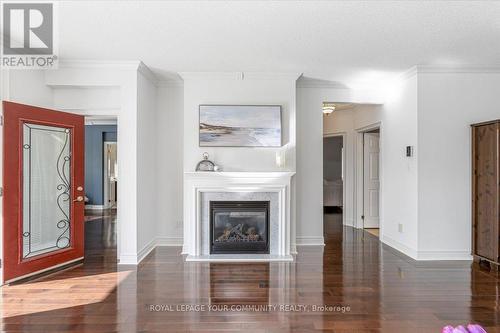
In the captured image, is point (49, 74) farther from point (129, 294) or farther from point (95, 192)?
point (95, 192)

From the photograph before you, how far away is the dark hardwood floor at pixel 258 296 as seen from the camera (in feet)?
8.69

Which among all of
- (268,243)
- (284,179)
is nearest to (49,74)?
(284,179)

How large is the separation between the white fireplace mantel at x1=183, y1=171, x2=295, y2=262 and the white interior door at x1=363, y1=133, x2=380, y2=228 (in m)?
2.69

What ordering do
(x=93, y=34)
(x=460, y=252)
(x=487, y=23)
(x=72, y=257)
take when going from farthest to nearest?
(x=460, y=252) < (x=72, y=257) < (x=93, y=34) < (x=487, y=23)

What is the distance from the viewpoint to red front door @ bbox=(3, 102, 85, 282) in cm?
354

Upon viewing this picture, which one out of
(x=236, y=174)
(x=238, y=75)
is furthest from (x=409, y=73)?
(x=236, y=174)

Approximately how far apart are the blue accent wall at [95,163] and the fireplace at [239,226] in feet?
19.5

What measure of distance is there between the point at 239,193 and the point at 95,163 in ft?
20.8

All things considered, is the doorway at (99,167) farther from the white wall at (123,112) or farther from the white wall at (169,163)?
the white wall at (123,112)

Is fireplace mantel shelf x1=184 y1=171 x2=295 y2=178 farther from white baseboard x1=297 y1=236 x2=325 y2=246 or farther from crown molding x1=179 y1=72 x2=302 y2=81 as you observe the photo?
crown molding x1=179 y1=72 x2=302 y2=81

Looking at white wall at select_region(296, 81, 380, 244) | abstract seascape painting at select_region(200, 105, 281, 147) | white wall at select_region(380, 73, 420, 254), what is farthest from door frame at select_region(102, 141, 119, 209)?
white wall at select_region(380, 73, 420, 254)

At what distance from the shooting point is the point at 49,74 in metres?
4.32

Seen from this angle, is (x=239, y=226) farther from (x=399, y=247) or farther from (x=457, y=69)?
(x=457, y=69)

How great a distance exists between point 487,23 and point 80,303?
4764 mm
